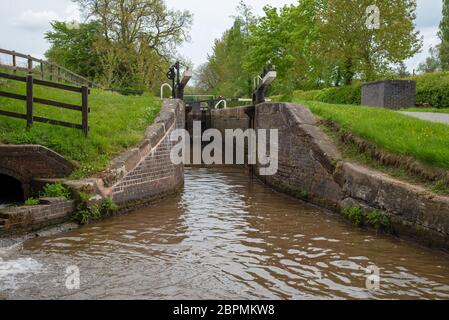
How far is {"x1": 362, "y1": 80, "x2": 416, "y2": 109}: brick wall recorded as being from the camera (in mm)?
18281

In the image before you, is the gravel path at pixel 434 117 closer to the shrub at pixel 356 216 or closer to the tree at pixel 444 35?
the shrub at pixel 356 216

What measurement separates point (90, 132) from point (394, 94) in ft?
41.1

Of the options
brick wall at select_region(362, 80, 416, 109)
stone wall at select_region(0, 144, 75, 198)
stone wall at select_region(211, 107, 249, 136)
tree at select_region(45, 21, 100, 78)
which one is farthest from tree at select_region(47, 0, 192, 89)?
stone wall at select_region(0, 144, 75, 198)

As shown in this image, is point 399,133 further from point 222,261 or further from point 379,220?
point 222,261

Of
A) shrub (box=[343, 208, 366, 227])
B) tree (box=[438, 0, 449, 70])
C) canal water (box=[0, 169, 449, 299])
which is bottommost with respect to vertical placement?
canal water (box=[0, 169, 449, 299])

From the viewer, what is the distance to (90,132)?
10688 mm

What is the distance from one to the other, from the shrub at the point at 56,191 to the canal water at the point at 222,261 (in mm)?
730

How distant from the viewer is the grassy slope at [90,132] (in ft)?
31.2

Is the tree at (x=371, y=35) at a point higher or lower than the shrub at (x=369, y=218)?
higher

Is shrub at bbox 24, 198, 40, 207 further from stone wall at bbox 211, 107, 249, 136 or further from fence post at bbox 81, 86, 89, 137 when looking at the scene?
stone wall at bbox 211, 107, 249, 136

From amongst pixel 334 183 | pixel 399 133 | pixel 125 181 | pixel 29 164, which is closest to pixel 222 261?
pixel 125 181

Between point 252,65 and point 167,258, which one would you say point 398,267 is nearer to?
point 167,258

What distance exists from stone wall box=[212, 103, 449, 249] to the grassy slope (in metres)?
3.76

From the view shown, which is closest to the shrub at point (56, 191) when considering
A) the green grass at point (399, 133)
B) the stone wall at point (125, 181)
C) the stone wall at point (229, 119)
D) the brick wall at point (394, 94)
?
the stone wall at point (125, 181)
